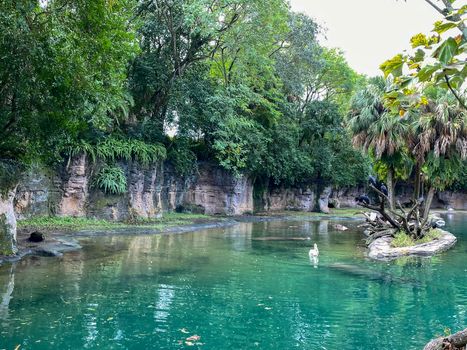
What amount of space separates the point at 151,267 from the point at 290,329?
627cm

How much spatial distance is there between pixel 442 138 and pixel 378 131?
8.59 ft

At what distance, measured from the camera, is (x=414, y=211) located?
62.3ft

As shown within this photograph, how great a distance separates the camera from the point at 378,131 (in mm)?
20688

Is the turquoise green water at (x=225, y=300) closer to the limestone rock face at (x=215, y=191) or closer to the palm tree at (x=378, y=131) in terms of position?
the palm tree at (x=378, y=131)

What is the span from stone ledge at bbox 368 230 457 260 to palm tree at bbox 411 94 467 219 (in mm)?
1433

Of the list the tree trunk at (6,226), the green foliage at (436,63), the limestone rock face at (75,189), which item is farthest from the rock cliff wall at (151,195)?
the green foliage at (436,63)

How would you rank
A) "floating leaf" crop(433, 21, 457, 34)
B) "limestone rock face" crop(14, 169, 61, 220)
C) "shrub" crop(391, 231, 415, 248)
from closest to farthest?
"floating leaf" crop(433, 21, 457, 34) < "shrub" crop(391, 231, 415, 248) < "limestone rock face" crop(14, 169, 61, 220)

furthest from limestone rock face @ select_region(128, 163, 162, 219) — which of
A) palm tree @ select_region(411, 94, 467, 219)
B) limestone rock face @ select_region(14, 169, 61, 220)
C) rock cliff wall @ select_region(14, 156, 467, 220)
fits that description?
palm tree @ select_region(411, 94, 467, 219)

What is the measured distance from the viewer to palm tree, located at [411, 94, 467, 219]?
62.3 feet

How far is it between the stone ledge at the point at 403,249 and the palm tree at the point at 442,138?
4.70 feet

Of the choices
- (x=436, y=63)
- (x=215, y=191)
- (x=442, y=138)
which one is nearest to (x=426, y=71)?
(x=436, y=63)

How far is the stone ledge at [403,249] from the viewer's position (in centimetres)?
1654

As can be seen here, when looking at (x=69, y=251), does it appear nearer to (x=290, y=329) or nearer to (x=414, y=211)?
(x=290, y=329)

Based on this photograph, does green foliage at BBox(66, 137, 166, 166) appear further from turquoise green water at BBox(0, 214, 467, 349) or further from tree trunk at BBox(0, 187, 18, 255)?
tree trunk at BBox(0, 187, 18, 255)
